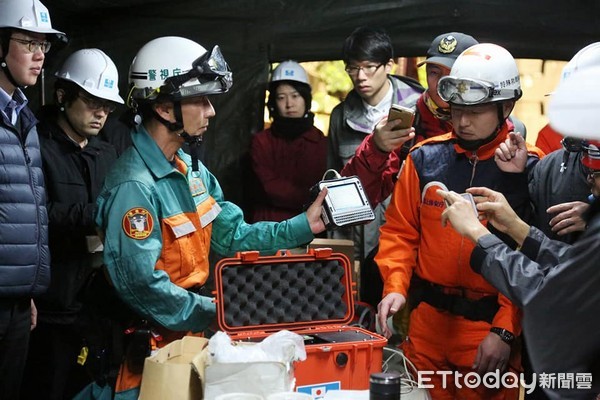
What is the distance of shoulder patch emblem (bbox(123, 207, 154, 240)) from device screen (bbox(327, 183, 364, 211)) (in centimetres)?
86

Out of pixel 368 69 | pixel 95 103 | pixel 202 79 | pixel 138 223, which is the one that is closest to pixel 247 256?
pixel 138 223

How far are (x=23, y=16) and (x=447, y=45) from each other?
2.35m

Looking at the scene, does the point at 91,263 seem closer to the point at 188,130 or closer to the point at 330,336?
the point at 188,130

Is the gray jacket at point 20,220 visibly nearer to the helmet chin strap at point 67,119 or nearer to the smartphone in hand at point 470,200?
the helmet chin strap at point 67,119

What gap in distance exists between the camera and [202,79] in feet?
12.3

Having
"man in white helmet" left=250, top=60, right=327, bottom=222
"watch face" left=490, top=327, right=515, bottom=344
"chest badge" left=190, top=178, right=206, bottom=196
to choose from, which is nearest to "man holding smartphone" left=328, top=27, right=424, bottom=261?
"man in white helmet" left=250, top=60, right=327, bottom=222

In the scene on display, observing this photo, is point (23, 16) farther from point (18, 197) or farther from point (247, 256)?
point (247, 256)

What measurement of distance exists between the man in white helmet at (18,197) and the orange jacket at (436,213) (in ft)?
5.41

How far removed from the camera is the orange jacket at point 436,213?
3914 mm

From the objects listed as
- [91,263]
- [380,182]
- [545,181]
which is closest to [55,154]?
[91,263]

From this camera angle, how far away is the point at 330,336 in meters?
3.51

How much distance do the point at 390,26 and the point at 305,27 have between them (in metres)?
0.65

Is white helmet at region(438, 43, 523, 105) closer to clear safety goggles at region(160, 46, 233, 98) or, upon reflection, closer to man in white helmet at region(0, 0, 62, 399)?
clear safety goggles at region(160, 46, 233, 98)

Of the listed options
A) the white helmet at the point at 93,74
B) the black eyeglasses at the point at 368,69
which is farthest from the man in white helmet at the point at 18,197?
the black eyeglasses at the point at 368,69
